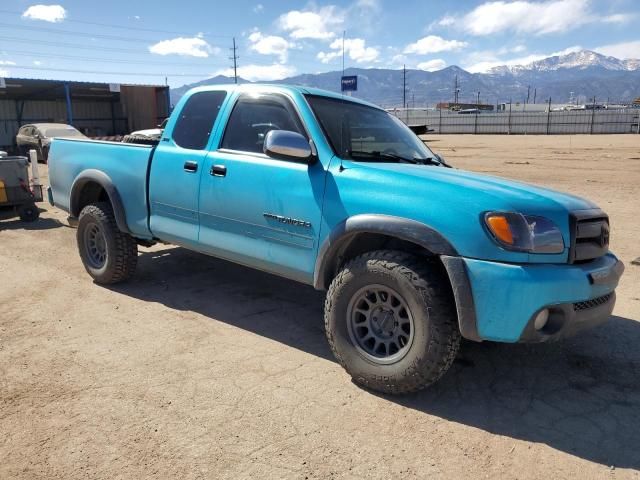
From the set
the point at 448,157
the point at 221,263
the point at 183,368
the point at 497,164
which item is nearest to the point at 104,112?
the point at 448,157

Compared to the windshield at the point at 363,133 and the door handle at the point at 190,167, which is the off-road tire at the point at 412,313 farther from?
the door handle at the point at 190,167

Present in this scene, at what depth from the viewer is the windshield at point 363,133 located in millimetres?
3754

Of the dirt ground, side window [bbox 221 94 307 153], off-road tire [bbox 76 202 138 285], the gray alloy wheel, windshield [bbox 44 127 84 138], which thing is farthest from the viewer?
windshield [bbox 44 127 84 138]

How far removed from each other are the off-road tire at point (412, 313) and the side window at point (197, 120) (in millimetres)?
1850

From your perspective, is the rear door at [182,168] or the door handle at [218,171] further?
the rear door at [182,168]

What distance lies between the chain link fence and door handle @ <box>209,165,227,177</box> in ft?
128

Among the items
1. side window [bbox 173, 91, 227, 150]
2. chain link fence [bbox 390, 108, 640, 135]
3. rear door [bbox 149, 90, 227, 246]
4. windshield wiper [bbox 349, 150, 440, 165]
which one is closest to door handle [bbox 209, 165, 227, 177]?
rear door [bbox 149, 90, 227, 246]

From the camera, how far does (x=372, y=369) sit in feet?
10.6

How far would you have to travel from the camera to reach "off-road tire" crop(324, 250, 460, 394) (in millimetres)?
3004

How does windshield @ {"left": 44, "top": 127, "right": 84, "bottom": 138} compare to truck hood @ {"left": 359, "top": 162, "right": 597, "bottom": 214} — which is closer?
truck hood @ {"left": 359, "top": 162, "right": 597, "bottom": 214}

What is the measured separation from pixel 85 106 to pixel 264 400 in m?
34.3

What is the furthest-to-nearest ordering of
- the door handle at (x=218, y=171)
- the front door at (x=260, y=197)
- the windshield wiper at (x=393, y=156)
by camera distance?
the door handle at (x=218, y=171) < the windshield wiper at (x=393, y=156) < the front door at (x=260, y=197)

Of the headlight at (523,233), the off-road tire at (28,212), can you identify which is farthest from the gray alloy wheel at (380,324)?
the off-road tire at (28,212)

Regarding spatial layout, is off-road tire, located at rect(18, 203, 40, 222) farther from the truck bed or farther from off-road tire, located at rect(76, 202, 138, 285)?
off-road tire, located at rect(76, 202, 138, 285)
